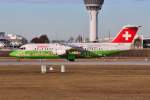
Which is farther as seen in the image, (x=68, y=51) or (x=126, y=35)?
(x=126, y=35)

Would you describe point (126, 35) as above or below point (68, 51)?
above

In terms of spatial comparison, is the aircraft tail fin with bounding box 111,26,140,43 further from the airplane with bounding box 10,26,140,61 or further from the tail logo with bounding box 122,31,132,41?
the airplane with bounding box 10,26,140,61

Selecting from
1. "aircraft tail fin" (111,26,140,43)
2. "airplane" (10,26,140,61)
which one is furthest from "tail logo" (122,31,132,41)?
"airplane" (10,26,140,61)

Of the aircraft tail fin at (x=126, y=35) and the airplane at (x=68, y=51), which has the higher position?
the aircraft tail fin at (x=126, y=35)

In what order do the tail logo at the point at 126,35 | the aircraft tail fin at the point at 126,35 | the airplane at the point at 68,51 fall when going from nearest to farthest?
1. the airplane at the point at 68,51
2. the aircraft tail fin at the point at 126,35
3. the tail logo at the point at 126,35

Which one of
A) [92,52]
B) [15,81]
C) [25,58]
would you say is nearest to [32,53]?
[25,58]

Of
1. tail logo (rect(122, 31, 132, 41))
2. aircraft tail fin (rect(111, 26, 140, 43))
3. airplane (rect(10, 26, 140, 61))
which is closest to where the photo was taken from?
airplane (rect(10, 26, 140, 61))

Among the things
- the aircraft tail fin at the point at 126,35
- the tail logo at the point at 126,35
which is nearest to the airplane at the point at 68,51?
the aircraft tail fin at the point at 126,35

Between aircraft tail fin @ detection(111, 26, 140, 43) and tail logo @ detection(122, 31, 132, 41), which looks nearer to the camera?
aircraft tail fin @ detection(111, 26, 140, 43)

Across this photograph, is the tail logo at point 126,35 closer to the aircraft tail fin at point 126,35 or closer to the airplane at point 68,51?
the aircraft tail fin at point 126,35

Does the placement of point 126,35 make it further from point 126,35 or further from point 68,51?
point 68,51

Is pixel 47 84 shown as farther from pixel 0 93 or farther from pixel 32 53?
pixel 32 53

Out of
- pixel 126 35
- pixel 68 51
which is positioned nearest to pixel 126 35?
pixel 126 35

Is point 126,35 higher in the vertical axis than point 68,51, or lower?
higher
